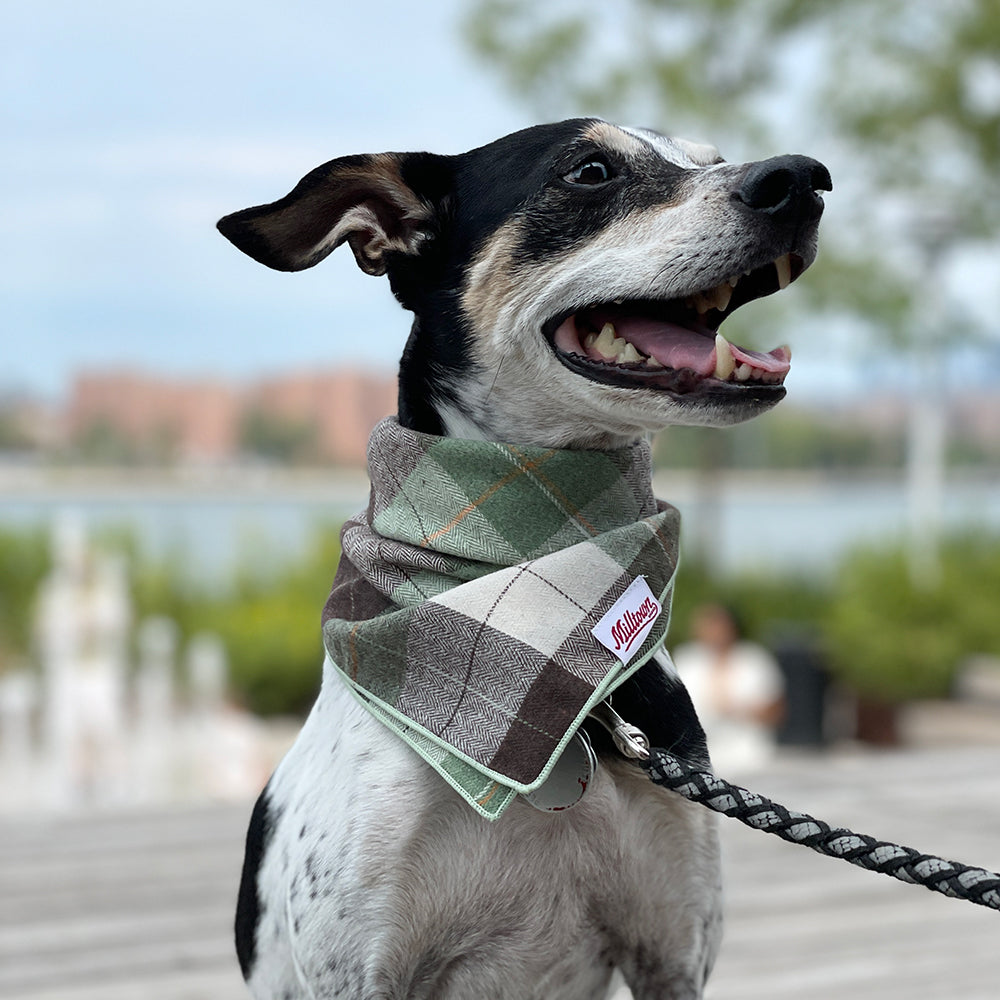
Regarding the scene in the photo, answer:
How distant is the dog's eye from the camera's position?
4.79 ft

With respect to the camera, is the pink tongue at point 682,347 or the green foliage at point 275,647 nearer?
the pink tongue at point 682,347

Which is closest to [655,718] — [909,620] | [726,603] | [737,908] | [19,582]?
[737,908]

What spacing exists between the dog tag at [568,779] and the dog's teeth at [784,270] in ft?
1.77

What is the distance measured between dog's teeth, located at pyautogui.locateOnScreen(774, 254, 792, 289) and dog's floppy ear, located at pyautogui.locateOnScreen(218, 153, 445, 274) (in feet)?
1.34

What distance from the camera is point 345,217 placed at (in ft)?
4.90

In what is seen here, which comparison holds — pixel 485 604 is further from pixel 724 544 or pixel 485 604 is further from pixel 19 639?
pixel 724 544

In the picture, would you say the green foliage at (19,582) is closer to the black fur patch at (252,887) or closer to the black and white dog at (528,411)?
the black fur patch at (252,887)

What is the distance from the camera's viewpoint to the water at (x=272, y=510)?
971cm

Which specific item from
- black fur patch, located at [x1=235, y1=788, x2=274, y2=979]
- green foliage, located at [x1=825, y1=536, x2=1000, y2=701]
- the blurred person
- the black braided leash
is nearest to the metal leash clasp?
the black braided leash

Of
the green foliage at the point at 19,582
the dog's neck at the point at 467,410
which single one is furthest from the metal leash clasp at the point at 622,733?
the green foliage at the point at 19,582

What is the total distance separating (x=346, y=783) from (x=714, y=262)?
687mm

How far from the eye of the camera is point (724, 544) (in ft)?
39.2

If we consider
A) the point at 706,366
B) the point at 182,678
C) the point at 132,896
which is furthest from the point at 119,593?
the point at 706,366

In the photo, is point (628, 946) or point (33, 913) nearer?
point (628, 946)
